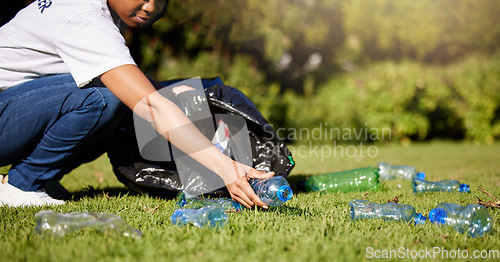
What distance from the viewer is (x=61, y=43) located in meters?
1.83

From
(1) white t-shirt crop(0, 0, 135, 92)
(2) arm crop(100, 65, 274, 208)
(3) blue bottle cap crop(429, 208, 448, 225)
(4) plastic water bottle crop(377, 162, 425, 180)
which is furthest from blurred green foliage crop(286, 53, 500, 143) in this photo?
(2) arm crop(100, 65, 274, 208)

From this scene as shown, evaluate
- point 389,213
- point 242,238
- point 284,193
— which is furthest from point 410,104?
point 242,238

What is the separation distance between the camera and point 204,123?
2555 millimetres

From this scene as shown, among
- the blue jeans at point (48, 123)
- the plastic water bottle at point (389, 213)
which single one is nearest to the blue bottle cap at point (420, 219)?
the plastic water bottle at point (389, 213)

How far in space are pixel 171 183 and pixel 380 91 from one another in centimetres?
740

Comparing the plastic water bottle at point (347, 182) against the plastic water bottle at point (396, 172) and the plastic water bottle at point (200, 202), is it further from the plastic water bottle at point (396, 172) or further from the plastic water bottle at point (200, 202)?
the plastic water bottle at point (200, 202)

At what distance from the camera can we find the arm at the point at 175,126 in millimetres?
1718

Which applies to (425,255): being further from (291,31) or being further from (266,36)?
(291,31)

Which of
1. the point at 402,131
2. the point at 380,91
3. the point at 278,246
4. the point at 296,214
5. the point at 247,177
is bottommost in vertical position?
the point at 402,131

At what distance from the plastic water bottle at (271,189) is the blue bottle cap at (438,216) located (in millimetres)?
751

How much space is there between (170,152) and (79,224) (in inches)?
37.8

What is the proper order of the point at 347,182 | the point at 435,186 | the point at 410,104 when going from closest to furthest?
1. the point at 435,186
2. the point at 347,182
3. the point at 410,104

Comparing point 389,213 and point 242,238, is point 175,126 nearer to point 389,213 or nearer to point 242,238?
point 242,238

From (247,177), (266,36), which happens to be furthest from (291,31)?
(247,177)
